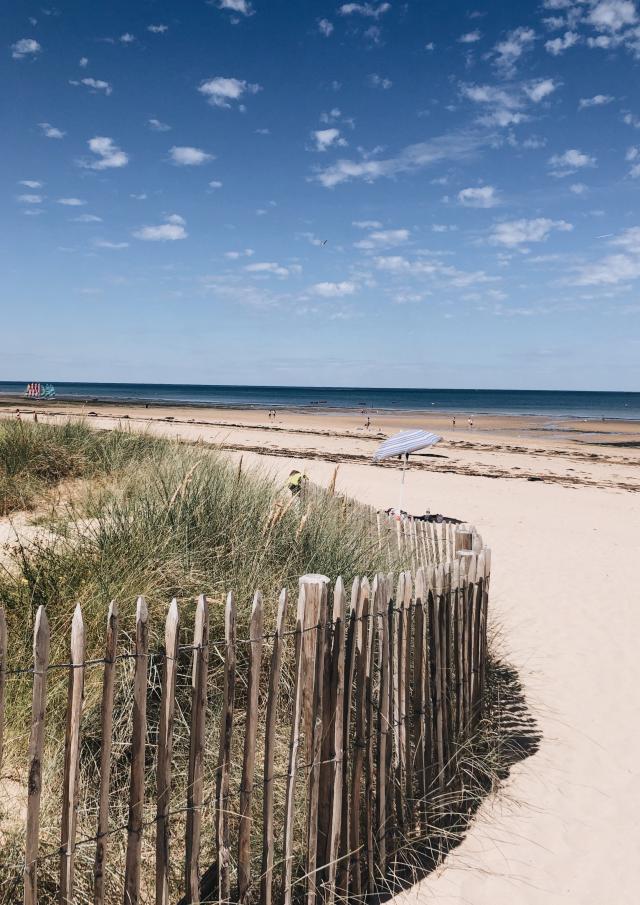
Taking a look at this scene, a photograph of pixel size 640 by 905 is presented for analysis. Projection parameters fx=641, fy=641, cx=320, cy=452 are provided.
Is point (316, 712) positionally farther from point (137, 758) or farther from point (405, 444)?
point (405, 444)

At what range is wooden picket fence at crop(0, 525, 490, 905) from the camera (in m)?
1.94

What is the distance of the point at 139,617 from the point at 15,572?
2461mm

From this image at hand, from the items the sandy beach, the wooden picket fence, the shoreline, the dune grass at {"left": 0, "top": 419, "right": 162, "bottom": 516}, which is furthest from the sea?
the wooden picket fence

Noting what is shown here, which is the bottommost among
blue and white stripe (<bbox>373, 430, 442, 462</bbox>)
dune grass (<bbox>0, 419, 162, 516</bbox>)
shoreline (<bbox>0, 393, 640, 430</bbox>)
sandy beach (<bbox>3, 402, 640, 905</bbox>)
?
sandy beach (<bbox>3, 402, 640, 905</bbox>)

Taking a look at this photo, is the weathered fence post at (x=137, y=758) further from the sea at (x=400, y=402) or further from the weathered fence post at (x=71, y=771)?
the sea at (x=400, y=402)

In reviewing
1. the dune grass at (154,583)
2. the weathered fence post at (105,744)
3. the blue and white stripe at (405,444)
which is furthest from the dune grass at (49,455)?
the weathered fence post at (105,744)

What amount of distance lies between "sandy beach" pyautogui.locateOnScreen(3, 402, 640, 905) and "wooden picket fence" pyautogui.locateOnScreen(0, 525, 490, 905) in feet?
1.26

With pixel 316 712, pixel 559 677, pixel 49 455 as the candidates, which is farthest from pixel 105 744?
pixel 49 455

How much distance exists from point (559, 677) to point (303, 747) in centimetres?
311

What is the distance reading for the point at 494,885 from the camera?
9.43ft

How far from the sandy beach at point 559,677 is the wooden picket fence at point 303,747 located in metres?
0.39

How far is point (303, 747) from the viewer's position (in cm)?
275

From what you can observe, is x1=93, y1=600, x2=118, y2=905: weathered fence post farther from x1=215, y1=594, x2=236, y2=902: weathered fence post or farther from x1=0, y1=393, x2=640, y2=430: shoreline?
x1=0, y1=393, x2=640, y2=430: shoreline

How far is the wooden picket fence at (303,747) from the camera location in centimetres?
194
